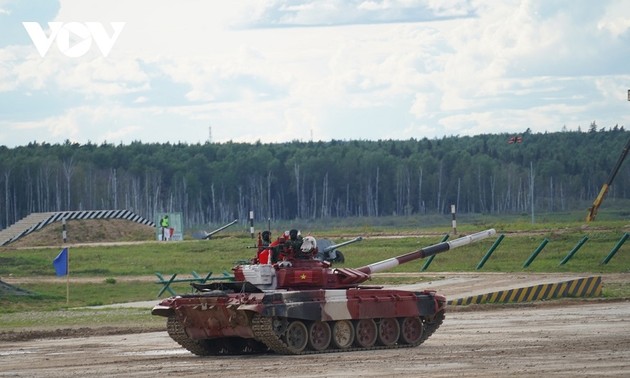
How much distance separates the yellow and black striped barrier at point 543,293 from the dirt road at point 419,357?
19.5 feet

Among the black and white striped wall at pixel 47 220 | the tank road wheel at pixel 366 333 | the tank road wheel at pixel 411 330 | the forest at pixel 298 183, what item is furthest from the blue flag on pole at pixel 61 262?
the forest at pixel 298 183

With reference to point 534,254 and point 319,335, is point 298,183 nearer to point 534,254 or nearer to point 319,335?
point 534,254

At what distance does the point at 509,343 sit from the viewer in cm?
2697

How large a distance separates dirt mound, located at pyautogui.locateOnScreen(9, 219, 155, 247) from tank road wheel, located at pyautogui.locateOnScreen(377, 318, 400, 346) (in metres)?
58.6

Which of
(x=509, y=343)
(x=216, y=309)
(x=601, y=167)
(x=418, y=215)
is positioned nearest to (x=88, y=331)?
(x=216, y=309)

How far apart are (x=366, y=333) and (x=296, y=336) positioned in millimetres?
1786

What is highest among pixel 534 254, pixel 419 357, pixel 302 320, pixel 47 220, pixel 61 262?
pixel 47 220

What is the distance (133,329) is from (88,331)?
3.83 feet

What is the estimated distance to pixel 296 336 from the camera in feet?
89.6

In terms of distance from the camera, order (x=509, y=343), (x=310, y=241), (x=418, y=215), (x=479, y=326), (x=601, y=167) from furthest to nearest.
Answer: (x=601, y=167) → (x=418, y=215) → (x=479, y=326) → (x=310, y=241) → (x=509, y=343)

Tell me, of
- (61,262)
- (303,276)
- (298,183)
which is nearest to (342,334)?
(303,276)

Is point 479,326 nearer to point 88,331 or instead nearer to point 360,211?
point 88,331

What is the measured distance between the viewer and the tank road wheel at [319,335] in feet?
90.3

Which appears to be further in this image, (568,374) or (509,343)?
(509,343)
